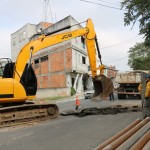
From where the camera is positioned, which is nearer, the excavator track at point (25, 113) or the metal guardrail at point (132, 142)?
the metal guardrail at point (132, 142)

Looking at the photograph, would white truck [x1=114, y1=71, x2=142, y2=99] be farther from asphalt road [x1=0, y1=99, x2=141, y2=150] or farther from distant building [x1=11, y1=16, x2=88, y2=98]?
asphalt road [x1=0, y1=99, x2=141, y2=150]

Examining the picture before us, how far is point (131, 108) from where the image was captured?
1752 cm

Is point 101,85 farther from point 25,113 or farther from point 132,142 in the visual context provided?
point 132,142

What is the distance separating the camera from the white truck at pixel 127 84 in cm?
3038

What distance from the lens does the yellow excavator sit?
1432 cm

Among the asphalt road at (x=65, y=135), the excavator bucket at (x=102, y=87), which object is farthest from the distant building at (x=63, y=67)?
the asphalt road at (x=65, y=135)

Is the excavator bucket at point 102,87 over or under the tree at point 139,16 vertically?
under

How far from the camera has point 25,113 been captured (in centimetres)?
1466

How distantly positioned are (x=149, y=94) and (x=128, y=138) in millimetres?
5457

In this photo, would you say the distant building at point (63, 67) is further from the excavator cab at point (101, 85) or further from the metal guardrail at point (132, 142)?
the metal guardrail at point (132, 142)

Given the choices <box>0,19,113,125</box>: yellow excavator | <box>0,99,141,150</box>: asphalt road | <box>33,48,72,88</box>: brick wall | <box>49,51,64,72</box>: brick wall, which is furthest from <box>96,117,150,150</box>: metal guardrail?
<box>49,51,64,72</box>: brick wall

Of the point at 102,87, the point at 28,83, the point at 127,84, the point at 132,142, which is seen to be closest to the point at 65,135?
the point at 132,142

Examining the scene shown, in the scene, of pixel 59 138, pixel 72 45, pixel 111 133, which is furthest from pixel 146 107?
pixel 72 45

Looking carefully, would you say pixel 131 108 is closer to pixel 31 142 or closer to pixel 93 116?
pixel 93 116
